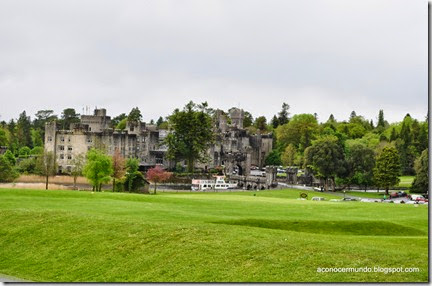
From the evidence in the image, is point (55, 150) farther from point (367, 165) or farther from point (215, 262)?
point (215, 262)

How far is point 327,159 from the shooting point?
236 feet

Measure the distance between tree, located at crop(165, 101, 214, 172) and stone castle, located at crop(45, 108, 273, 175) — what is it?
5376 millimetres

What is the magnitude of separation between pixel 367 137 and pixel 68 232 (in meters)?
71.8

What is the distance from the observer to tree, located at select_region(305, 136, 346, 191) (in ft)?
236

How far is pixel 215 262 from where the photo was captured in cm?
1758

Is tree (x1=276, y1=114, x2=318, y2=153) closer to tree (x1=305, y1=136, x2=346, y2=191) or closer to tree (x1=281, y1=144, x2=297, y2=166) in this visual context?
tree (x1=281, y1=144, x2=297, y2=166)

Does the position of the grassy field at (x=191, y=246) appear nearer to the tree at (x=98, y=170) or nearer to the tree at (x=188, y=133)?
the tree at (x=98, y=170)

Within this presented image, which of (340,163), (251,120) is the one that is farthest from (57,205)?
(251,120)

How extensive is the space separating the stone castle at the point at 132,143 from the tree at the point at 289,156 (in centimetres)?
779

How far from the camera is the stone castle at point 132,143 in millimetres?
78125

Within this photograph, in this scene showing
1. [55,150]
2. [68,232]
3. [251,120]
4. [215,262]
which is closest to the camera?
[215,262]

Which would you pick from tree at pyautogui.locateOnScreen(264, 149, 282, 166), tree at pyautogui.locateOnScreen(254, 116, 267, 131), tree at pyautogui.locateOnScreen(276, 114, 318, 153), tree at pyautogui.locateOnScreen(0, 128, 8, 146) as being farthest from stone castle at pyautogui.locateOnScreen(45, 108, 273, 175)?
tree at pyautogui.locateOnScreen(254, 116, 267, 131)

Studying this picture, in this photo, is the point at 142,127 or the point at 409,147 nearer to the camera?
the point at 409,147

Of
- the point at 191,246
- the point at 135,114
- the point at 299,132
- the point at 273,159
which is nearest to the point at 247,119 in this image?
the point at 299,132
